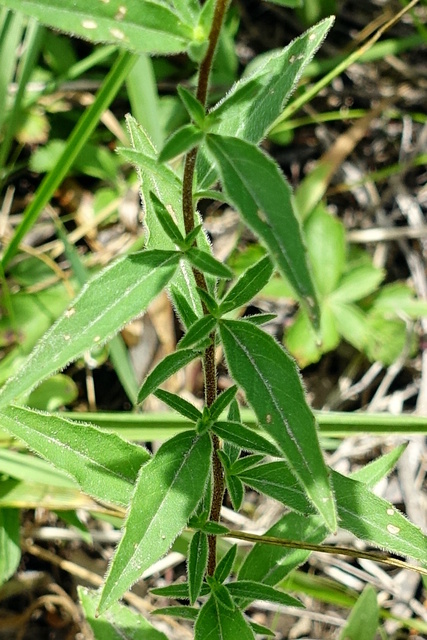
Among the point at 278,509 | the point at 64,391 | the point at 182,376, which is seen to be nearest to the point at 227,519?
the point at 278,509

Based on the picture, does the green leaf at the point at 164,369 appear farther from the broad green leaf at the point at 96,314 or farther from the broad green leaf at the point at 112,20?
the broad green leaf at the point at 112,20

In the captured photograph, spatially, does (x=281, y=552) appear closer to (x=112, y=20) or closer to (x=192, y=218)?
(x=192, y=218)

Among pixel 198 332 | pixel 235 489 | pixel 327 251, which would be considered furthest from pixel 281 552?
pixel 327 251

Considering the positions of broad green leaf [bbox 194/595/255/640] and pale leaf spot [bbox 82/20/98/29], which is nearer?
pale leaf spot [bbox 82/20/98/29]

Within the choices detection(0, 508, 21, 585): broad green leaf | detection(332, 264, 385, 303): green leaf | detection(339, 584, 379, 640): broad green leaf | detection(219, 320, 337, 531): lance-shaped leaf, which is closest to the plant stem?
detection(219, 320, 337, 531): lance-shaped leaf

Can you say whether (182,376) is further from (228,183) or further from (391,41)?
(228,183)

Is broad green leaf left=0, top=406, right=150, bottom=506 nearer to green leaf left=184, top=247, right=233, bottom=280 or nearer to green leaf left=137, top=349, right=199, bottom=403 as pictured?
green leaf left=137, top=349, right=199, bottom=403
